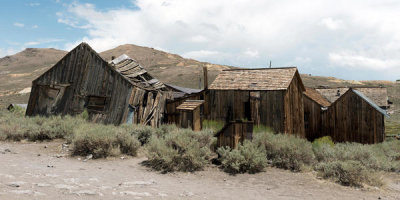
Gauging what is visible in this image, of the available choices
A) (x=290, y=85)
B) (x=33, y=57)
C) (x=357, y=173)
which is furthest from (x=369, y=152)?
(x=33, y=57)

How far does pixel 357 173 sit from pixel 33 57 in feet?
395

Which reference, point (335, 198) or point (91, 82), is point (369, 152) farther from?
point (91, 82)

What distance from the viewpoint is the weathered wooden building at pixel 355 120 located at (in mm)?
15305

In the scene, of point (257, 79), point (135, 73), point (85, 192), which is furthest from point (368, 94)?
point (85, 192)

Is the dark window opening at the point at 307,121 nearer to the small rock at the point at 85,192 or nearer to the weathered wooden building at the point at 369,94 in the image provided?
the weathered wooden building at the point at 369,94

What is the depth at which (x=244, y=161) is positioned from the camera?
785 centimetres

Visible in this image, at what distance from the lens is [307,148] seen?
352 inches

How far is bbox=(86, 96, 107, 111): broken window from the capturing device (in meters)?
15.8

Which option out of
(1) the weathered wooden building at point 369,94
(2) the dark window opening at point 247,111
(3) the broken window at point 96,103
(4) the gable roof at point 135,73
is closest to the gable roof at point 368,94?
(1) the weathered wooden building at point 369,94

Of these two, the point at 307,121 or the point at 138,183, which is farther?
the point at 307,121

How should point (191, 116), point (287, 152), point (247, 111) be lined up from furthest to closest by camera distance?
1. point (247, 111)
2. point (191, 116)
3. point (287, 152)

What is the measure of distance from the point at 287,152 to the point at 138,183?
4511mm

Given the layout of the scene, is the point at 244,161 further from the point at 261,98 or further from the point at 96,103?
the point at 96,103

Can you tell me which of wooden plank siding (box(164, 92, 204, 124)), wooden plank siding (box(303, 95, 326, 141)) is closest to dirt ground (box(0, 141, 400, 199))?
wooden plank siding (box(164, 92, 204, 124))
